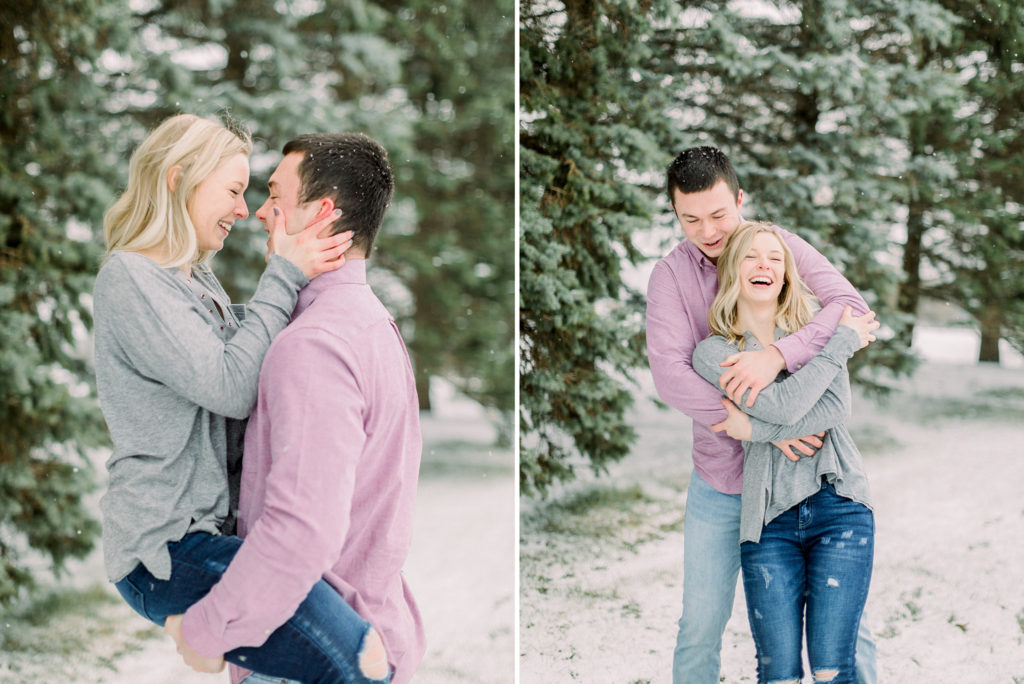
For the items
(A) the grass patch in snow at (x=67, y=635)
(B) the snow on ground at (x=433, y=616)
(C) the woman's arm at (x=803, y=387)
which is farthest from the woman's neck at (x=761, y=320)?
(A) the grass patch in snow at (x=67, y=635)

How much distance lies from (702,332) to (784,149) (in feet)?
5.69

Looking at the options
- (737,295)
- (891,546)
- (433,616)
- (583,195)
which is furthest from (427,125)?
(737,295)

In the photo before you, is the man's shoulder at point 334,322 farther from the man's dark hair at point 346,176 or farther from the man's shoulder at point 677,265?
the man's shoulder at point 677,265

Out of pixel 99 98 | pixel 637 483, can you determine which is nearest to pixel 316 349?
pixel 637 483

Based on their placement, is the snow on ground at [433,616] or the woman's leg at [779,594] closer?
the woman's leg at [779,594]

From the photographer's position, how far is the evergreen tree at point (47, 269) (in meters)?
3.27

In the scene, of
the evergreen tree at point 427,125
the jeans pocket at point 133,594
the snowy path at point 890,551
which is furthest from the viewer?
the evergreen tree at point 427,125

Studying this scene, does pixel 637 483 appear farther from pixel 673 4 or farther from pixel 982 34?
pixel 982 34

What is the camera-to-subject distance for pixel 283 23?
433cm

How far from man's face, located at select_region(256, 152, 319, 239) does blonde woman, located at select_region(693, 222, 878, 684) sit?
2.80 ft

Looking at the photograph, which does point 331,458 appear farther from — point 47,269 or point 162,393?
point 47,269

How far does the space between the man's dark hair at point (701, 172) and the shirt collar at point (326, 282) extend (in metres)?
0.82

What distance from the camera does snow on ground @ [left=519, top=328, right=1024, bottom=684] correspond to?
258cm

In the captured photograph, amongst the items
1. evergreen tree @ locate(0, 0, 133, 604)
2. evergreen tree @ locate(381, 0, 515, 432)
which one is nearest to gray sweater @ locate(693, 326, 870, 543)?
evergreen tree @ locate(0, 0, 133, 604)
